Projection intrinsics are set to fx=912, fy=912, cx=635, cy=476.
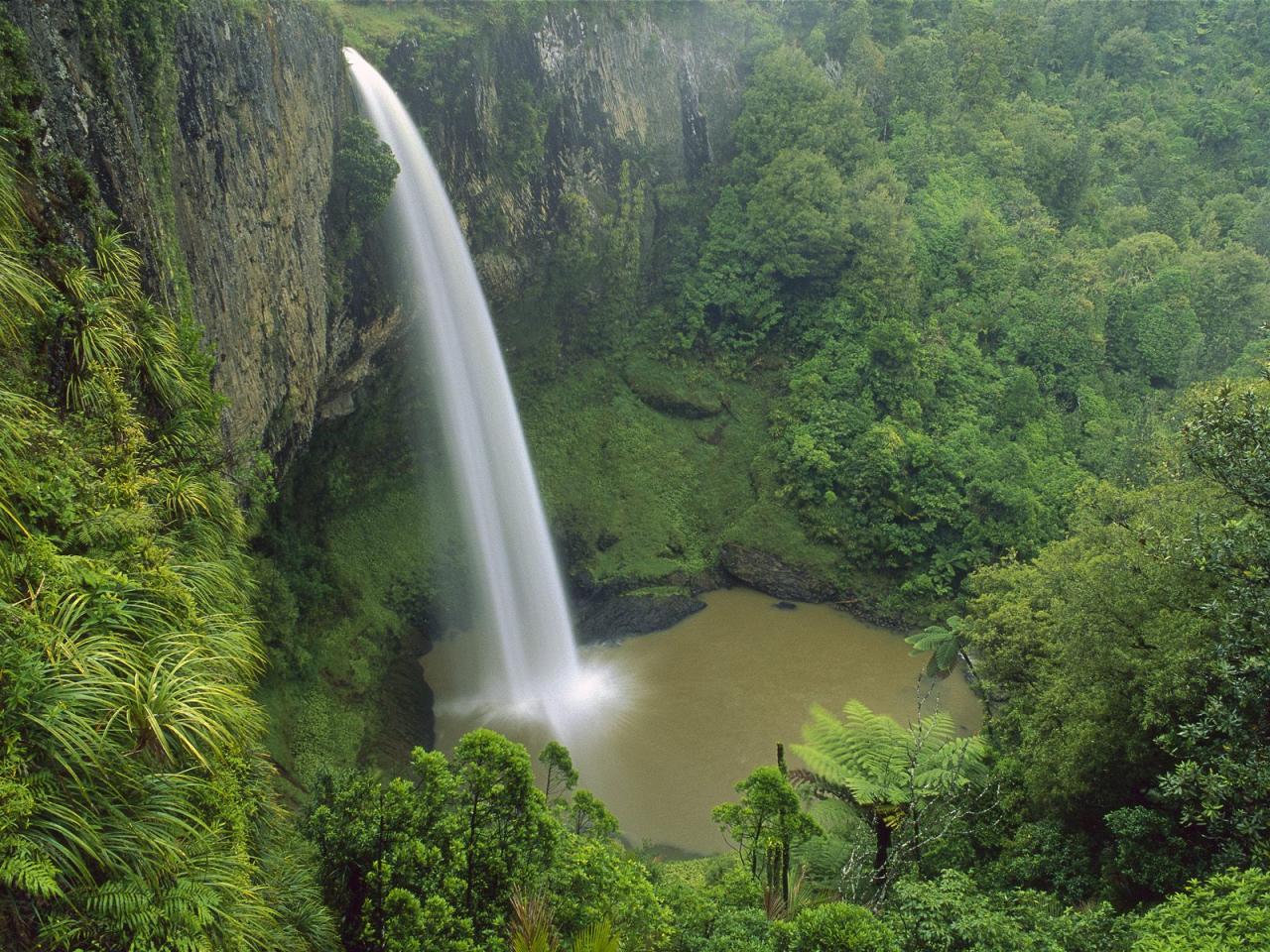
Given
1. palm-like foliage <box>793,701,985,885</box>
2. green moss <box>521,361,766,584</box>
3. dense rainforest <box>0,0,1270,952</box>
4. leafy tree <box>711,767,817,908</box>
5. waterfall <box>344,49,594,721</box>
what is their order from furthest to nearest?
1. green moss <box>521,361,766,584</box>
2. waterfall <box>344,49,594,721</box>
3. palm-like foliage <box>793,701,985,885</box>
4. leafy tree <box>711,767,817,908</box>
5. dense rainforest <box>0,0,1270,952</box>

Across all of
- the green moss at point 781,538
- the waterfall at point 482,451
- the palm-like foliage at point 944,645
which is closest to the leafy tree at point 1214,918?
the palm-like foliage at point 944,645

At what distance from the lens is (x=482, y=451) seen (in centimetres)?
1978

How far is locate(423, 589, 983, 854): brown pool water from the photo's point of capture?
14.9 m

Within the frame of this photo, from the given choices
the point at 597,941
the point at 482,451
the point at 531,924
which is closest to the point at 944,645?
the point at 482,451

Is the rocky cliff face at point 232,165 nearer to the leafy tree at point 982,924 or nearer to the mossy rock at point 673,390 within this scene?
the mossy rock at point 673,390

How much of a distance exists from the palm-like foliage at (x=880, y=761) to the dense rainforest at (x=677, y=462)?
7 cm

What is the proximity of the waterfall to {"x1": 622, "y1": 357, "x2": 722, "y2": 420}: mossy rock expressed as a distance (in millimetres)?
4419

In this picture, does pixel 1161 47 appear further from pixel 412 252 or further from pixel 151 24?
pixel 151 24

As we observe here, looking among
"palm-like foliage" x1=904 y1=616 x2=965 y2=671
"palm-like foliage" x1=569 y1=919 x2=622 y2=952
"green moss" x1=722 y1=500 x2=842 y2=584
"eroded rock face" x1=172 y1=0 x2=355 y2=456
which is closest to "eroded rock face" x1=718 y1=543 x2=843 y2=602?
"green moss" x1=722 y1=500 x2=842 y2=584

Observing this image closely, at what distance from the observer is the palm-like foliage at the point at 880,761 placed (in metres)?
10.2

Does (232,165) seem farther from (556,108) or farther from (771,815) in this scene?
(556,108)

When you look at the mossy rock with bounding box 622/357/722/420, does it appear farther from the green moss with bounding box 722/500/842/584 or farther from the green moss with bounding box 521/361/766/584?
the green moss with bounding box 722/500/842/584

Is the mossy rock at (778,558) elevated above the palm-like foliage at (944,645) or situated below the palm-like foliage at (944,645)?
below

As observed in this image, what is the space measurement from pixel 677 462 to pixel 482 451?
5.49 meters
